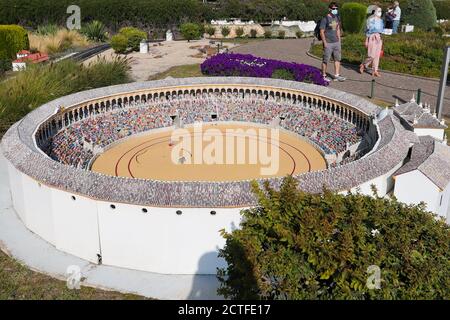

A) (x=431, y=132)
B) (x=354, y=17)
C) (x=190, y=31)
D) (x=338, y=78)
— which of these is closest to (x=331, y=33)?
(x=338, y=78)

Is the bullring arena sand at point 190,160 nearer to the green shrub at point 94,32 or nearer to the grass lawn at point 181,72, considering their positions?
the grass lawn at point 181,72

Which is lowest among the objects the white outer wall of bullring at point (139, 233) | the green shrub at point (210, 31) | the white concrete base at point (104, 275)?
the white concrete base at point (104, 275)

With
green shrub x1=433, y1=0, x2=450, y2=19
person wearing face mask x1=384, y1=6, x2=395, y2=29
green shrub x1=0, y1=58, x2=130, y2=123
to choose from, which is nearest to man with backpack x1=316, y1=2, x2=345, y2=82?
green shrub x1=0, y1=58, x2=130, y2=123

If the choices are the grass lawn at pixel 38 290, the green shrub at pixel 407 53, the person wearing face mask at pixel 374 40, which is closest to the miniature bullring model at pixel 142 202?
the grass lawn at pixel 38 290

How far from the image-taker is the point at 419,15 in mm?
72312

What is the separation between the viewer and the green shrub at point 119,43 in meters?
63.9

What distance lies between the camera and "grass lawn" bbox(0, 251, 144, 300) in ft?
62.2

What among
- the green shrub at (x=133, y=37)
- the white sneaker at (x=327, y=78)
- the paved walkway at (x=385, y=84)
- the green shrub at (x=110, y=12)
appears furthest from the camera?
the green shrub at (x=110, y=12)

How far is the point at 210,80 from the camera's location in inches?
1688

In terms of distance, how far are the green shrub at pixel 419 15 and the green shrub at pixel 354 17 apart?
5.96m

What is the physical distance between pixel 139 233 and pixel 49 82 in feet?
74.6

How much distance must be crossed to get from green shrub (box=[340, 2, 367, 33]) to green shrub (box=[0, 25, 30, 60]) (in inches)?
1813

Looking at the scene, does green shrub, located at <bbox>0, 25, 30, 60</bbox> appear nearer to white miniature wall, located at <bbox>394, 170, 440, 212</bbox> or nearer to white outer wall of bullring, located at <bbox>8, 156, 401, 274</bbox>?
white outer wall of bullring, located at <bbox>8, 156, 401, 274</bbox>
